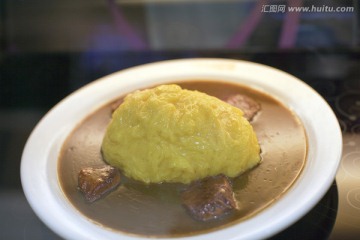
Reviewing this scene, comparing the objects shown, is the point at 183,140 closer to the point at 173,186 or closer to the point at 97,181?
the point at 173,186

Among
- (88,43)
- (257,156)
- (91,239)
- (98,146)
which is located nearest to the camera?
(91,239)

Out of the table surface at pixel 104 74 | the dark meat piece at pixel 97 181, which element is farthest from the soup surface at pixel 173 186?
the table surface at pixel 104 74

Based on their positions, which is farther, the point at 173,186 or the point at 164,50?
the point at 164,50

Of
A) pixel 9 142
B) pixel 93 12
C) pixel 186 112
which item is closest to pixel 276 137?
pixel 186 112

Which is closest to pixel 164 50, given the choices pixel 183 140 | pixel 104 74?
pixel 104 74

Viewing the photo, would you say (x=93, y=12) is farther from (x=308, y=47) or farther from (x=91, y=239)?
(x=91, y=239)

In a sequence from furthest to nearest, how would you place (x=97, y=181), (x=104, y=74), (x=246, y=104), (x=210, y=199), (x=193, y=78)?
(x=104, y=74)
(x=193, y=78)
(x=246, y=104)
(x=97, y=181)
(x=210, y=199)

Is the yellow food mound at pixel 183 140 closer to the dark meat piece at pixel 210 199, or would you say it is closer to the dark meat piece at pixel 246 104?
the dark meat piece at pixel 210 199
